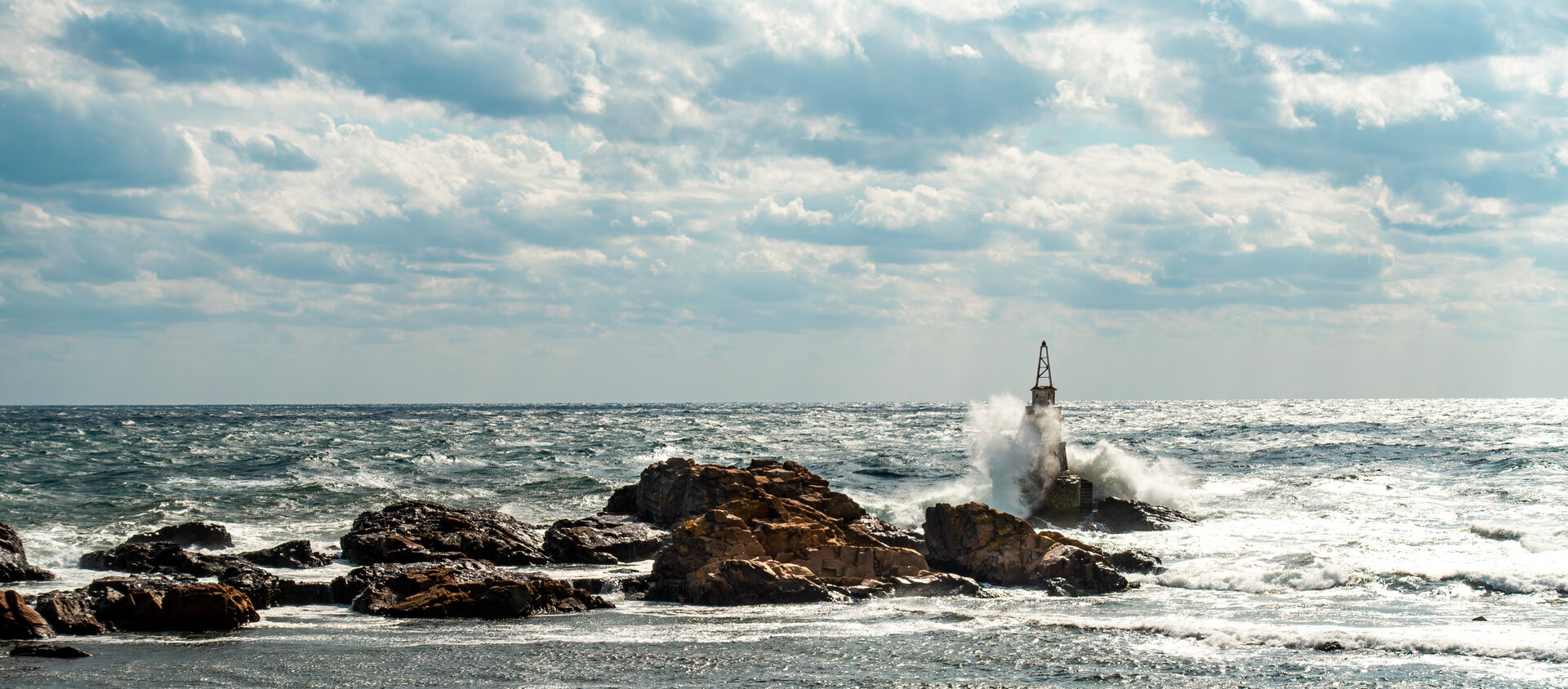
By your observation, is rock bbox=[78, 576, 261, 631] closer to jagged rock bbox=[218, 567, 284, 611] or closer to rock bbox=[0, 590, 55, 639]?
rock bbox=[0, 590, 55, 639]

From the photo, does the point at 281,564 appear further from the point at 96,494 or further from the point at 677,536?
the point at 96,494

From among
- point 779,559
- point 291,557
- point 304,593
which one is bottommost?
point 304,593

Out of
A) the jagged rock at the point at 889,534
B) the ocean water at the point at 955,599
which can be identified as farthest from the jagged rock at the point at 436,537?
the jagged rock at the point at 889,534

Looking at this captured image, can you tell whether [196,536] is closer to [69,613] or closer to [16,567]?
[16,567]

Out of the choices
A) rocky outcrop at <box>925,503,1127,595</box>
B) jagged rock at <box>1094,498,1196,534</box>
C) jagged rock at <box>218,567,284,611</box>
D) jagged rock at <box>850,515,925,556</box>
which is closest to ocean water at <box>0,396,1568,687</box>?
rocky outcrop at <box>925,503,1127,595</box>

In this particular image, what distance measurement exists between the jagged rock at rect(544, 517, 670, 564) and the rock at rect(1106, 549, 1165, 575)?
10.8 metres

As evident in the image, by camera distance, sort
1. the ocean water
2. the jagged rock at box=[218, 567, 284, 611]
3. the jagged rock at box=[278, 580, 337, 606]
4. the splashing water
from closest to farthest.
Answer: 1. the ocean water
2. the jagged rock at box=[218, 567, 284, 611]
3. the jagged rock at box=[278, 580, 337, 606]
4. the splashing water

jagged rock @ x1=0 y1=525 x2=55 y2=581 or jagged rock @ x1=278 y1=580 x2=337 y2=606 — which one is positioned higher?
jagged rock @ x1=0 y1=525 x2=55 y2=581

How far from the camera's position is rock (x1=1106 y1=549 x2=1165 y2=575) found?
25.3m

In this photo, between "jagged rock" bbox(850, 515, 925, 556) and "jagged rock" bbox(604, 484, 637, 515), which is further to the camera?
"jagged rock" bbox(604, 484, 637, 515)

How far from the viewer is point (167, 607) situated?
18234 mm

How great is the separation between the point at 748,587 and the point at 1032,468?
22.2 metres

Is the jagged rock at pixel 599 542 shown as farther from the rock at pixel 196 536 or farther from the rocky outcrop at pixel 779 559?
the rock at pixel 196 536

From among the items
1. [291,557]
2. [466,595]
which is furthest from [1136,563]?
[291,557]
